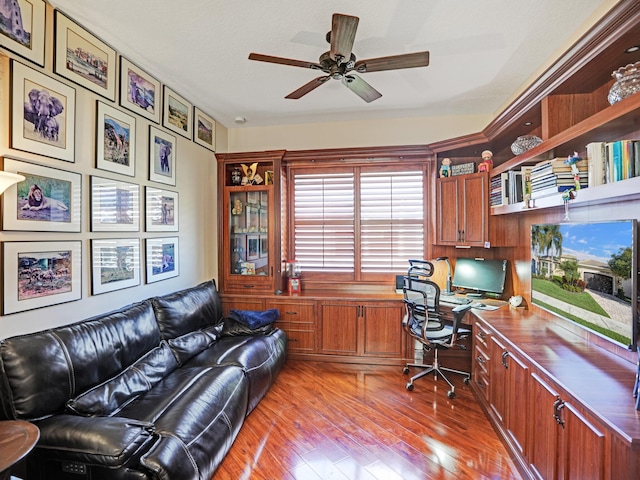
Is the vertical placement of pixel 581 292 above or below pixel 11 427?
above

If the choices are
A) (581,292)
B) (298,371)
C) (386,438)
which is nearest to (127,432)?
(386,438)

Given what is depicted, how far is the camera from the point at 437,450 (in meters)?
2.17

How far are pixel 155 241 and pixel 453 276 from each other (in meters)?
3.32

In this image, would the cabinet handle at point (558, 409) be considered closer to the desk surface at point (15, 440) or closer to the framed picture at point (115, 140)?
the desk surface at point (15, 440)

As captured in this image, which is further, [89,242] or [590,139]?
[89,242]

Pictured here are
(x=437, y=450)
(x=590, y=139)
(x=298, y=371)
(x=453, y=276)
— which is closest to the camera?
(x=590, y=139)

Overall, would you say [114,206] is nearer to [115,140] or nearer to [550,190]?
[115,140]

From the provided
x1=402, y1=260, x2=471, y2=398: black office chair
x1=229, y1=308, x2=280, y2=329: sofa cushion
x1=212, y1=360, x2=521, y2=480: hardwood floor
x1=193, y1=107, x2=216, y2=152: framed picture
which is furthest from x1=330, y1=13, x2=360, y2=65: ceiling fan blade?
x1=212, y1=360, x2=521, y2=480: hardwood floor

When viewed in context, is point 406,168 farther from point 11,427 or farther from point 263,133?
point 11,427

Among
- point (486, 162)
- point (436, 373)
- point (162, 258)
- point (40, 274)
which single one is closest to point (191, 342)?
point (162, 258)

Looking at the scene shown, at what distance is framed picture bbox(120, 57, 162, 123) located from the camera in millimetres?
A: 2551

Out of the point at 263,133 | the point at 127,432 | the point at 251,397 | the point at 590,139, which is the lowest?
the point at 251,397

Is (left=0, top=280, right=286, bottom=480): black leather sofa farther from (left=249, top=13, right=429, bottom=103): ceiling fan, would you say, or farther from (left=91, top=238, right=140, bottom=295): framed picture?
(left=249, top=13, right=429, bottom=103): ceiling fan

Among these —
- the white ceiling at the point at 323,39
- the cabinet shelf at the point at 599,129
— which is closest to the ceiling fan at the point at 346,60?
the white ceiling at the point at 323,39
